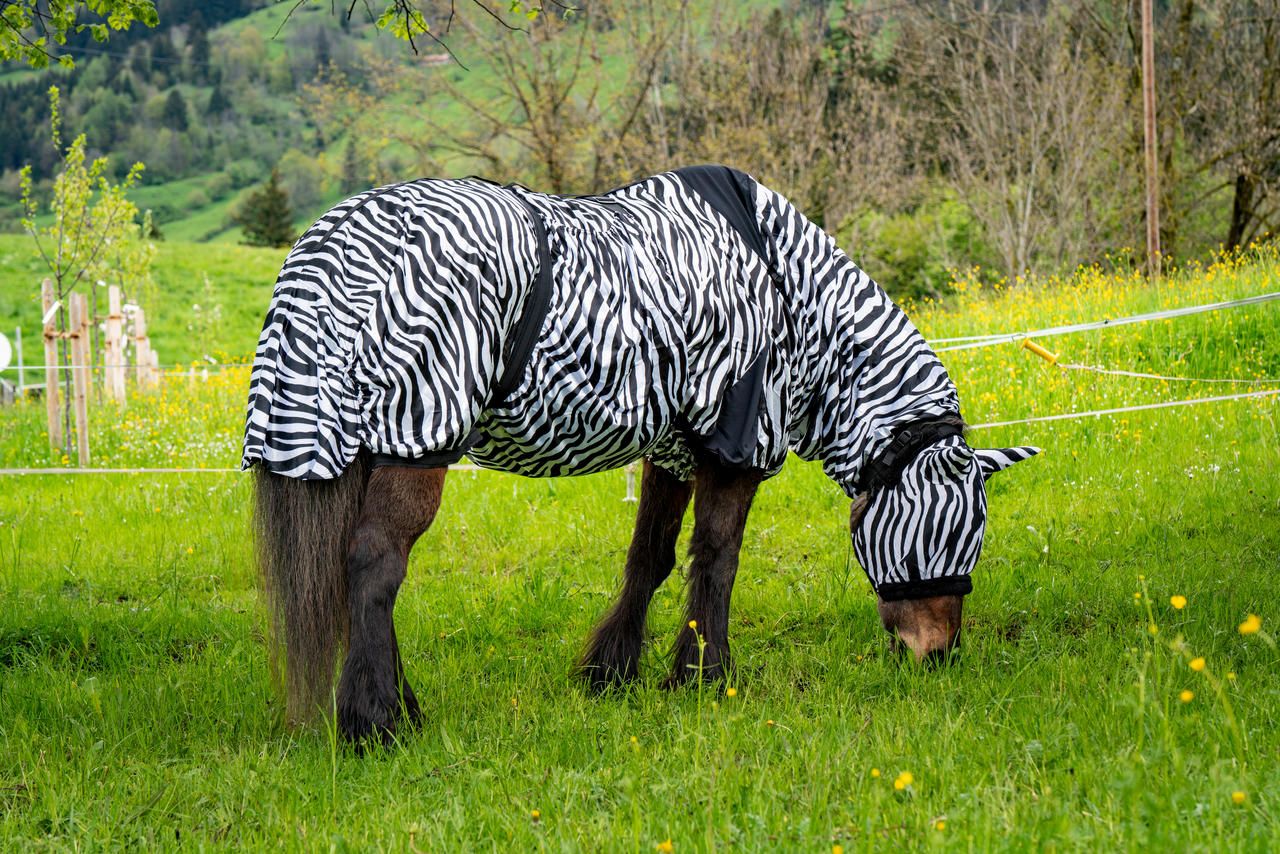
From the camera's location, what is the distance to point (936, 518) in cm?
367

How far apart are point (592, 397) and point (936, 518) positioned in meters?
1.48

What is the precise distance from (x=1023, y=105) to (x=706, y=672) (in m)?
19.1

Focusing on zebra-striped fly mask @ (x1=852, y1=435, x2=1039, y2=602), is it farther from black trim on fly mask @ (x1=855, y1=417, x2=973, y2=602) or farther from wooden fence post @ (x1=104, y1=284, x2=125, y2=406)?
wooden fence post @ (x1=104, y1=284, x2=125, y2=406)

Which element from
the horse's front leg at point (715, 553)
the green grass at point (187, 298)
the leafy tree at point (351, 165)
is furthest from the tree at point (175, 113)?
the horse's front leg at point (715, 553)

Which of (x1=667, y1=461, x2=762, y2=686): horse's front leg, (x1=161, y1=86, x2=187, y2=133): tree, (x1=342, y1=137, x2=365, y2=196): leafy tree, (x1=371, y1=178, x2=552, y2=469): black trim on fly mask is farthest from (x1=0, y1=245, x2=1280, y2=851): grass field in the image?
(x1=161, y1=86, x2=187, y2=133): tree

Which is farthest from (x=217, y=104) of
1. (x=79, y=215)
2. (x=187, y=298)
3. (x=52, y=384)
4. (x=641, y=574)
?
(x=641, y=574)

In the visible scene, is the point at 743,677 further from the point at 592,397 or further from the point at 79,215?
the point at 79,215

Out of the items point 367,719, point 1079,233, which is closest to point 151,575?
point 367,719

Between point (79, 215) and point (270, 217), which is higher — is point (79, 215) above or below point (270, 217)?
below

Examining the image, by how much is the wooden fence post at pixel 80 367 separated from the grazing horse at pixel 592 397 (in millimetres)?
6185

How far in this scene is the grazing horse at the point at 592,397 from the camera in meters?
2.73

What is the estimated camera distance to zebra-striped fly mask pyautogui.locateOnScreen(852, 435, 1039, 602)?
366 centimetres

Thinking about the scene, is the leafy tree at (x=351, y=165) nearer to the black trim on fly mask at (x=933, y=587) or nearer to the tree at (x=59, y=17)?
the tree at (x=59, y=17)

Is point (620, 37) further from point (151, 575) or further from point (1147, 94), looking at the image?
point (151, 575)
